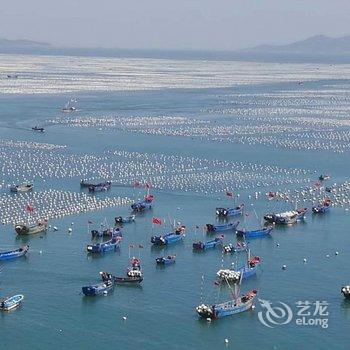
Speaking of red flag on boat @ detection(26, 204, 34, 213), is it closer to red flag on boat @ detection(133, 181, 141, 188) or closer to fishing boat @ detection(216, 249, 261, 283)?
red flag on boat @ detection(133, 181, 141, 188)

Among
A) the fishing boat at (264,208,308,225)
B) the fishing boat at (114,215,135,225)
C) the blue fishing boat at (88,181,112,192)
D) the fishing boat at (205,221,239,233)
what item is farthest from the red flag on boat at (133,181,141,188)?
the fishing boat at (264,208,308,225)

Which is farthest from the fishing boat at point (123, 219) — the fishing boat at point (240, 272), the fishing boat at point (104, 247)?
the fishing boat at point (240, 272)

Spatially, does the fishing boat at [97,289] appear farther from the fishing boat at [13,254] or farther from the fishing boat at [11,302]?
the fishing boat at [13,254]

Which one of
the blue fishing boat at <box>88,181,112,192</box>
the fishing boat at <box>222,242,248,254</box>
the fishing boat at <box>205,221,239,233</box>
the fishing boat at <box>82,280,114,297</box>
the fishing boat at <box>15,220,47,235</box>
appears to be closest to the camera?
the fishing boat at <box>82,280,114,297</box>

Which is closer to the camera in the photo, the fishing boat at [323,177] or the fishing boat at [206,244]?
the fishing boat at [206,244]

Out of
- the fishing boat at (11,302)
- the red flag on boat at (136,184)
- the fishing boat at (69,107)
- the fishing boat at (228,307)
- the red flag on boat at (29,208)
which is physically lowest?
→ the fishing boat at (69,107)

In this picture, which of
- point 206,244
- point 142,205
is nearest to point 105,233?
point 206,244
